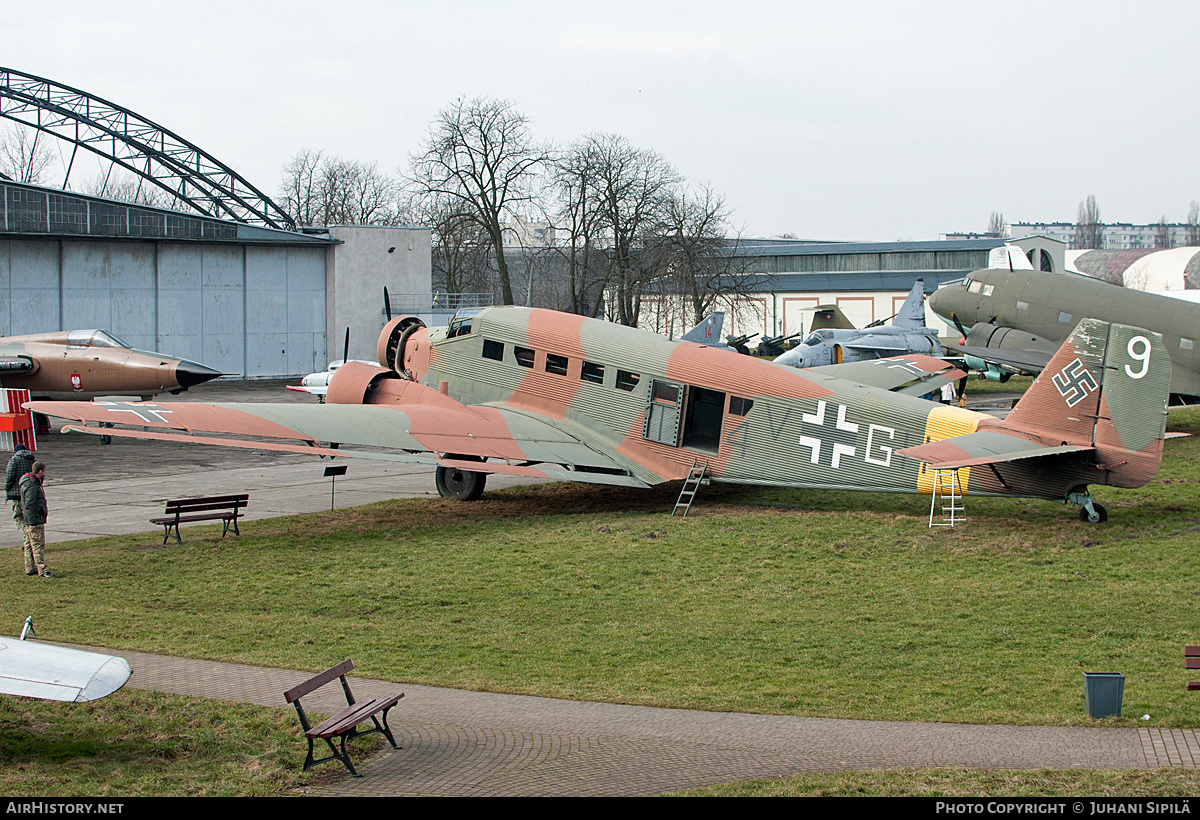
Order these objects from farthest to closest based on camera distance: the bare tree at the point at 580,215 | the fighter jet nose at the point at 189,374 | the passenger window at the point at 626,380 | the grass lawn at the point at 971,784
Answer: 1. the bare tree at the point at 580,215
2. the fighter jet nose at the point at 189,374
3. the passenger window at the point at 626,380
4. the grass lawn at the point at 971,784

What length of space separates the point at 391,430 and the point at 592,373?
168 inches

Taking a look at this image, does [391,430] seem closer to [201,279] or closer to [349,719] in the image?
[349,719]

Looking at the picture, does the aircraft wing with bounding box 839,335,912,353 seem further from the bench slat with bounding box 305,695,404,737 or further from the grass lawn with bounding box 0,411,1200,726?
the bench slat with bounding box 305,695,404,737

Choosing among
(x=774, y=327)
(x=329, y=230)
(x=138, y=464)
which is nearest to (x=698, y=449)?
(x=138, y=464)

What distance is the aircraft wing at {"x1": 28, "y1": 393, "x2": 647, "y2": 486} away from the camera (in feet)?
59.2

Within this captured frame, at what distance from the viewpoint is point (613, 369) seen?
20906mm

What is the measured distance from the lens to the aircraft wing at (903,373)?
82.1 ft

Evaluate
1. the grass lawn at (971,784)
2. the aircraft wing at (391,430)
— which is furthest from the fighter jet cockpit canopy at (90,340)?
the grass lawn at (971,784)

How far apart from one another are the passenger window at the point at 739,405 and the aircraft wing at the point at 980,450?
152 inches

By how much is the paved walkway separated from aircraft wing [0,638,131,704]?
1.75 m

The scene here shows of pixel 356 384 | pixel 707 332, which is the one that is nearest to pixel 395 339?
pixel 356 384

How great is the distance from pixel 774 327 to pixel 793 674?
8361 centimetres

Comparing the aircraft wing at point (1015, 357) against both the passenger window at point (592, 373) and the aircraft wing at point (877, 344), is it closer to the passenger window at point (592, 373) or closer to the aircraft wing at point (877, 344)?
the passenger window at point (592, 373)
